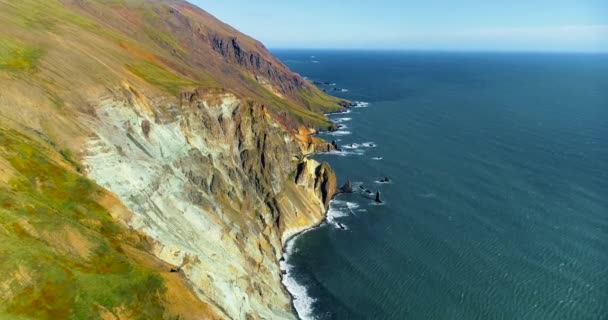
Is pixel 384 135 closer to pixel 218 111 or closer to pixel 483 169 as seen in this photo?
pixel 483 169

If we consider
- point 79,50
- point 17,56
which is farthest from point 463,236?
point 17,56

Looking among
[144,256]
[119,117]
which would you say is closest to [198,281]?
[144,256]

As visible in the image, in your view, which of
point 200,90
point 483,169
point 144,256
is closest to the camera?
point 144,256

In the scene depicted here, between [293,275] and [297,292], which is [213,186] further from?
[297,292]

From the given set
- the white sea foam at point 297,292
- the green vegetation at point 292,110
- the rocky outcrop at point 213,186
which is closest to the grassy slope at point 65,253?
the rocky outcrop at point 213,186

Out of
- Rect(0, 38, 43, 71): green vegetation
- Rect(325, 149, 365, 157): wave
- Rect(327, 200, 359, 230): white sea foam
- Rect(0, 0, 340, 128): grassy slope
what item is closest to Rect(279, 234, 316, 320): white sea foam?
Rect(327, 200, 359, 230): white sea foam

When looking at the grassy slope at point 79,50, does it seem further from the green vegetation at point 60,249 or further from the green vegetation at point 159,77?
the green vegetation at point 60,249
